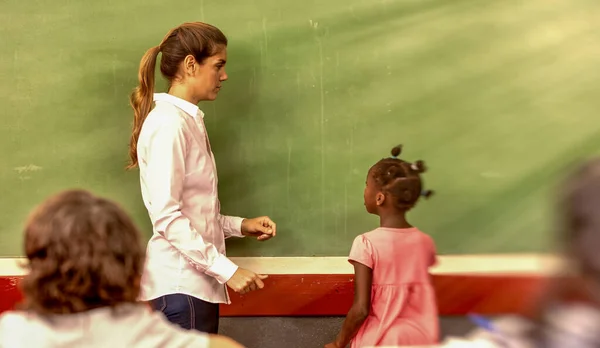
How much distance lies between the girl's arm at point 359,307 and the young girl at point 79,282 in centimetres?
83

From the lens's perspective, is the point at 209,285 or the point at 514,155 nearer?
the point at 209,285

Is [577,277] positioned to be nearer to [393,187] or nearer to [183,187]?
[393,187]

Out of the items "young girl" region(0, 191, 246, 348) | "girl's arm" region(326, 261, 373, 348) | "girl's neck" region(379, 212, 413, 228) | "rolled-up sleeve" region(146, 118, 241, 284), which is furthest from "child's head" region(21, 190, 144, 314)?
"girl's neck" region(379, 212, 413, 228)

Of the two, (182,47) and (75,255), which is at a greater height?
(182,47)

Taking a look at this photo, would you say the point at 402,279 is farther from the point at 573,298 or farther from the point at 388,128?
the point at 573,298

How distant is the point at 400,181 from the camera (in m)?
2.22

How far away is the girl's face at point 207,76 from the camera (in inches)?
85.3

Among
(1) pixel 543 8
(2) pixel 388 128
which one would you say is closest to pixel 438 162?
(2) pixel 388 128

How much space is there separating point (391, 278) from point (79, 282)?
1.08 metres

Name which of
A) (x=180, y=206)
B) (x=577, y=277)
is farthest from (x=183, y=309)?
(x=577, y=277)

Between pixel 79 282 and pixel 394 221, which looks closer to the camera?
pixel 79 282

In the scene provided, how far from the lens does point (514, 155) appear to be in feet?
8.54

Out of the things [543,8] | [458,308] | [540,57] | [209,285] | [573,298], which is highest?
[543,8]

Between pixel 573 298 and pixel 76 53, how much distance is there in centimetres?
210
